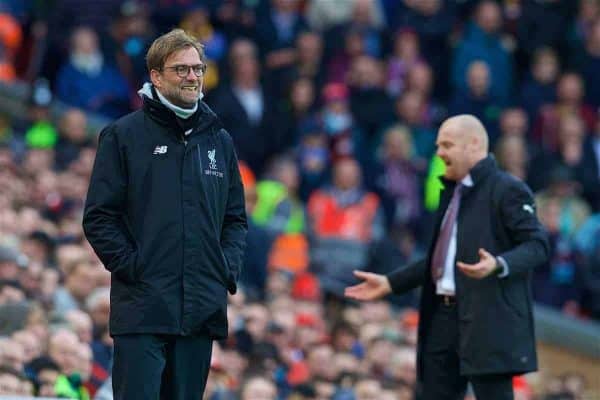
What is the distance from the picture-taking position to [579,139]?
54.4ft

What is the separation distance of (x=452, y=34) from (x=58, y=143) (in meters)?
4.90

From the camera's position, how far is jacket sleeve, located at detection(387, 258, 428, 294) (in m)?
8.70

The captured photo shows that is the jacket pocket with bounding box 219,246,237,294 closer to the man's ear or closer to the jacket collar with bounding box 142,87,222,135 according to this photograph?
the jacket collar with bounding box 142,87,222,135

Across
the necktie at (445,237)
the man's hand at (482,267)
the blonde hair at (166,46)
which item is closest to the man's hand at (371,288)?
the necktie at (445,237)

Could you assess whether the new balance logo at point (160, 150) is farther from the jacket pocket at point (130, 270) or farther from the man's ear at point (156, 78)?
the jacket pocket at point (130, 270)

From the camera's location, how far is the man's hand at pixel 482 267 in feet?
26.0

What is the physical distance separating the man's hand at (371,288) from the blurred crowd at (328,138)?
295 cm

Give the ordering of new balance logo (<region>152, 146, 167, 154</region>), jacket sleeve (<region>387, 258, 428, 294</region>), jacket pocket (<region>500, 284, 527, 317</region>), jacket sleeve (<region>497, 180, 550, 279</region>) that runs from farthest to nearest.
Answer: jacket sleeve (<region>387, 258, 428, 294</region>) → jacket pocket (<region>500, 284, 527, 317</region>) → jacket sleeve (<region>497, 180, 550, 279</region>) → new balance logo (<region>152, 146, 167, 154</region>)

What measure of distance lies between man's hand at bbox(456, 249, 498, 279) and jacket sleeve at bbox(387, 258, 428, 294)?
2.24 feet

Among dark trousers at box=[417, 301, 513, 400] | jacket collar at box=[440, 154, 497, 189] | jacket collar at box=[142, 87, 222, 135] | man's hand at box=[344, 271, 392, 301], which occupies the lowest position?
dark trousers at box=[417, 301, 513, 400]

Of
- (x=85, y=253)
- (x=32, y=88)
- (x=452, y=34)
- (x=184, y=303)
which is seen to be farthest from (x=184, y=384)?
(x=452, y=34)

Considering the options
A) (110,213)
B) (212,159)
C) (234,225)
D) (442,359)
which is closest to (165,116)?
(212,159)

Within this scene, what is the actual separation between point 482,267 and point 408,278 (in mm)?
857

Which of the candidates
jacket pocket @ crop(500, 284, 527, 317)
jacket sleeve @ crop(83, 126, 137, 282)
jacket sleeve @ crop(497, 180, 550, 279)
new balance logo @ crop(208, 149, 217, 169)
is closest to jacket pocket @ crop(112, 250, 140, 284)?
jacket sleeve @ crop(83, 126, 137, 282)
